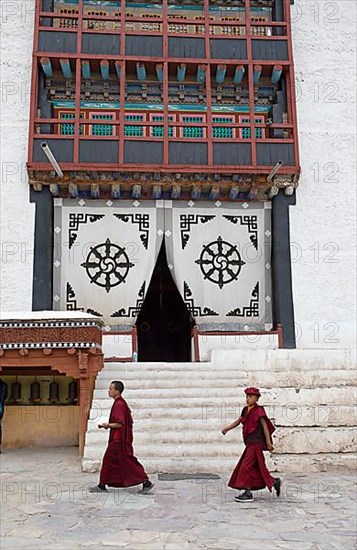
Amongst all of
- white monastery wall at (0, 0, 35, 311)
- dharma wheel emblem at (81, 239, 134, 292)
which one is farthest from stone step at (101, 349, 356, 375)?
white monastery wall at (0, 0, 35, 311)

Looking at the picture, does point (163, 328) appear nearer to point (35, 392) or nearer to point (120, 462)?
point (35, 392)

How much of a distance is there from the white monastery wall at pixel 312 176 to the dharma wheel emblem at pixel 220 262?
3.54 ft

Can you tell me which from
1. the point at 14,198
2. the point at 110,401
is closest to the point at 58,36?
the point at 14,198

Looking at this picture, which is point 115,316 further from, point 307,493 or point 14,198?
point 307,493

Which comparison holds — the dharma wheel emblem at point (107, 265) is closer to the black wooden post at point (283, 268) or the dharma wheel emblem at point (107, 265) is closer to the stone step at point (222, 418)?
the black wooden post at point (283, 268)

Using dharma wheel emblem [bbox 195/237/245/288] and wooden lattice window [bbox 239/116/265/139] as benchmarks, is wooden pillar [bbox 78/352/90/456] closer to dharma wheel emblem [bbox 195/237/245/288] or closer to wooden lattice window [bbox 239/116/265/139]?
dharma wheel emblem [bbox 195/237/245/288]

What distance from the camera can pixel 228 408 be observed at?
8.20 m

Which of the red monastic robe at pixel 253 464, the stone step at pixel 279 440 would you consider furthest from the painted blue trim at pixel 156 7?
the red monastic robe at pixel 253 464

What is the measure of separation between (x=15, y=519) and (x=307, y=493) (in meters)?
2.76

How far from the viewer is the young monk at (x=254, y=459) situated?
5.77 metres

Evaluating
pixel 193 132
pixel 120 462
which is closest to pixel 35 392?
pixel 120 462

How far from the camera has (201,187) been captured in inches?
446

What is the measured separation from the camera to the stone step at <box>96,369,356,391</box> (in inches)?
349

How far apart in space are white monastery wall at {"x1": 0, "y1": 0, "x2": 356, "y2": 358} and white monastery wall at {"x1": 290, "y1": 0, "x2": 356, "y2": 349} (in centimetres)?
2
